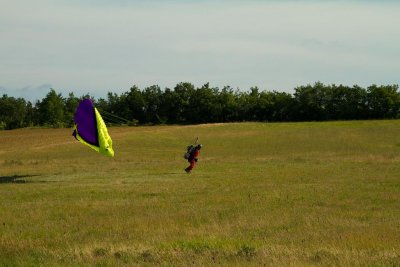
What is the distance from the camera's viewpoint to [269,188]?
23.0 metres

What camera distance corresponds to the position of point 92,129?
31.1m

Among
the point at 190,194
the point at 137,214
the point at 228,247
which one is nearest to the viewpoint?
the point at 228,247

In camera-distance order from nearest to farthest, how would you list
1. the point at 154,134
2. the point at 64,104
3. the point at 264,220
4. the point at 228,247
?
the point at 228,247
the point at 264,220
the point at 154,134
the point at 64,104

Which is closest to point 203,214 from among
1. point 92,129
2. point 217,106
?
point 92,129

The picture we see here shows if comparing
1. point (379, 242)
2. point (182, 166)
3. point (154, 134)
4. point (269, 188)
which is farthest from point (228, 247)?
point (154, 134)

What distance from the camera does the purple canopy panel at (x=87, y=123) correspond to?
1225 inches

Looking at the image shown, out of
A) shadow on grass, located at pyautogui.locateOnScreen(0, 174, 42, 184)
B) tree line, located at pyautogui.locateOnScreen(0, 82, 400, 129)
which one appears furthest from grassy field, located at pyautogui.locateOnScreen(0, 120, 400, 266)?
tree line, located at pyautogui.locateOnScreen(0, 82, 400, 129)

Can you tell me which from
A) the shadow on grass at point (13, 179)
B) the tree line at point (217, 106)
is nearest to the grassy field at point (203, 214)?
the shadow on grass at point (13, 179)

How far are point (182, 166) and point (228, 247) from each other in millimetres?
25051

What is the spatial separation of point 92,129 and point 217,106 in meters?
88.2

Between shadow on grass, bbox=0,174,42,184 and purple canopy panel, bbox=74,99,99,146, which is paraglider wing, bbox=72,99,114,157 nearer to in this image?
purple canopy panel, bbox=74,99,99,146

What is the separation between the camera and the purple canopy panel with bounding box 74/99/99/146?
102 ft

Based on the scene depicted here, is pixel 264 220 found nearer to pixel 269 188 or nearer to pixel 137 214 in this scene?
pixel 137 214

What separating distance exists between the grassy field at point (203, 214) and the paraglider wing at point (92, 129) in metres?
1.56
